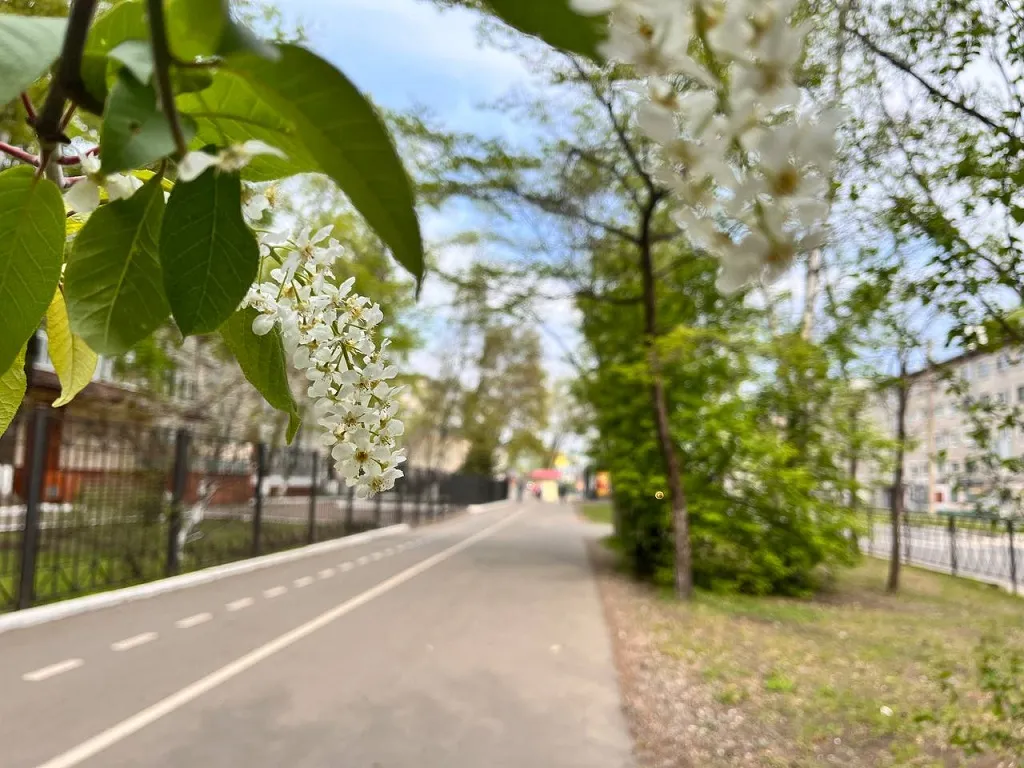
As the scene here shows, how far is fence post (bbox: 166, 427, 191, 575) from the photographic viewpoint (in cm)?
939

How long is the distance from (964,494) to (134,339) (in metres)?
4.89

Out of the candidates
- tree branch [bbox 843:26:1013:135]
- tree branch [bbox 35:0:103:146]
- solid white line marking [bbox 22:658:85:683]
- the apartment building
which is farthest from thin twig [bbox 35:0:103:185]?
solid white line marking [bbox 22:658:85:683]

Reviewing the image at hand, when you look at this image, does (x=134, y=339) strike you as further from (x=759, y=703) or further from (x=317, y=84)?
(x=759, y=703)

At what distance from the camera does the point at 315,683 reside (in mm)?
5410

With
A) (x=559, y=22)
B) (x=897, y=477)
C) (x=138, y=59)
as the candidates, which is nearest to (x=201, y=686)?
(x=138, y=59)

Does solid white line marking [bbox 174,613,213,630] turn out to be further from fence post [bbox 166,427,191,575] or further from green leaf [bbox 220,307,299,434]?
green leaf [bbox 220,307,299,434]

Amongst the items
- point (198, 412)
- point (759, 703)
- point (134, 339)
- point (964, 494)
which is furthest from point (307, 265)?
point (198, 412)

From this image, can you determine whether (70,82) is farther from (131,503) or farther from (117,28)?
(131,503)

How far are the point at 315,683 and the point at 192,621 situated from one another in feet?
7.74

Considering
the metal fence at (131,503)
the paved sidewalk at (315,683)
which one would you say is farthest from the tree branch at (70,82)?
the metal fence at (131,503)

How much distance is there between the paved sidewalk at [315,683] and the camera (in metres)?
4.15

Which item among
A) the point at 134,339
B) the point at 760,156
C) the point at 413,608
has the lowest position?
the point at 413,608

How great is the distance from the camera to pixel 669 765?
420 centimetres

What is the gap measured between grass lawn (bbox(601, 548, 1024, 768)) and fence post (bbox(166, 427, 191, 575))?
5636 millimetres
